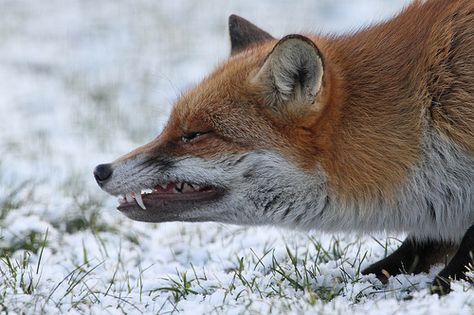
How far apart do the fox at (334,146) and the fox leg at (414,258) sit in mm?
295

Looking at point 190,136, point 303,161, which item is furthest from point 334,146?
point 190,136

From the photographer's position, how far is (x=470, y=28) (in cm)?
504

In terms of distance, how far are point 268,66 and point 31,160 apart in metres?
5.92

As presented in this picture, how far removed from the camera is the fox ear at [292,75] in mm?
4840

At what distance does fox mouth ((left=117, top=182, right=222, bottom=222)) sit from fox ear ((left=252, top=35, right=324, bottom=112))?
74 cm

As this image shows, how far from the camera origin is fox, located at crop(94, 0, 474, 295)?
195 inches

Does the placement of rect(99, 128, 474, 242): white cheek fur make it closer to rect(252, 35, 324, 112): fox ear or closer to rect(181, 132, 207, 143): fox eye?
rect(181, 132, 207, 143): fox eye

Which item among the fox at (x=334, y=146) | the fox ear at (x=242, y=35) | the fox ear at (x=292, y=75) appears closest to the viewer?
the fox ear at (x=292, y=75)

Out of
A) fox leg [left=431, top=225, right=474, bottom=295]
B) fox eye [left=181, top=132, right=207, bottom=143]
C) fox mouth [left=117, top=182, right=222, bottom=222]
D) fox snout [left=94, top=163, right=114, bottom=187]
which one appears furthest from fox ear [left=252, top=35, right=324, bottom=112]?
fox leg [left=431, top=225, right=474, bottom=295]

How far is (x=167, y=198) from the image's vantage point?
529 centimetres

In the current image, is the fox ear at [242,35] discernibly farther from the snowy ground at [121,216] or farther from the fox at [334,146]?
the fox at [334,146]

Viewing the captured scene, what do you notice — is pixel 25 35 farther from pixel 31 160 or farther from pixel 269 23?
pixel 31 160

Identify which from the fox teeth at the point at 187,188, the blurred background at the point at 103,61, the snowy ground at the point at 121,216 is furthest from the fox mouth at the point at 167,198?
Answer: the blurred background at the point at 103,61

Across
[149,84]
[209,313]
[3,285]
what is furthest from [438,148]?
[149,84]
